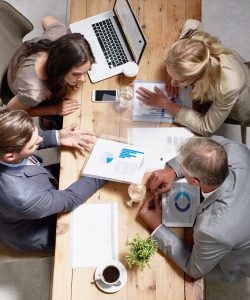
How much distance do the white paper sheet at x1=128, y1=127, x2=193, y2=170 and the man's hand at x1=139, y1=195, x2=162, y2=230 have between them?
0.56 feet

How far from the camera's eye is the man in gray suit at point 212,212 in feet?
4.75

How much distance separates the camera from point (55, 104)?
199 centimetres

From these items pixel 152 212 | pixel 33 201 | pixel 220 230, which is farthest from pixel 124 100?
pixel 220 230

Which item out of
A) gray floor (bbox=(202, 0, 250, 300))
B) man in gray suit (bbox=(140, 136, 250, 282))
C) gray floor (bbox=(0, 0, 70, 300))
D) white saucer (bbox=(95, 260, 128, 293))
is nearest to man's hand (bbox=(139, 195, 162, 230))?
man in gray suit (bbox=(140, 136, 250, 282))

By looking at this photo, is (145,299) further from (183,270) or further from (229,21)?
(229,21)

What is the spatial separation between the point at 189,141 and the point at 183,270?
1.79 ft

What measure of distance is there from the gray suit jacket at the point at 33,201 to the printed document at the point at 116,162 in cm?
5

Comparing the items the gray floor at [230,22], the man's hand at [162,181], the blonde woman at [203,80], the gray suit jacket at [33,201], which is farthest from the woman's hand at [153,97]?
the gray floor at [230,22]

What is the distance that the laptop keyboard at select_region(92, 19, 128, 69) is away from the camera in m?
1.97

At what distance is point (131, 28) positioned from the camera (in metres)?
1.88

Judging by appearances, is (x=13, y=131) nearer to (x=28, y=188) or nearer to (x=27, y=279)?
(x=28, y=188)

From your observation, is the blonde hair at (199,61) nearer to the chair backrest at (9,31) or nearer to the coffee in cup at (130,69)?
the coffee in cup at (130,69)

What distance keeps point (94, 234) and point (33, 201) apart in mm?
305

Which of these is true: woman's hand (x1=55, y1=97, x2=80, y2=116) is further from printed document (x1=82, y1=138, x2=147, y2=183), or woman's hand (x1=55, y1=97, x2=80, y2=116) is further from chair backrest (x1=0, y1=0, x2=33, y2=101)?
chair backrest (x1=0, y1=0, x2=33, y2=101)
